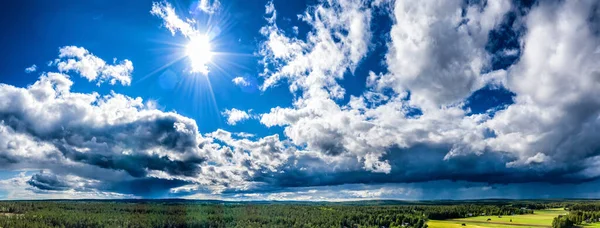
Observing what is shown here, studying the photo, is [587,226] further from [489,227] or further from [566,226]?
[489,227]

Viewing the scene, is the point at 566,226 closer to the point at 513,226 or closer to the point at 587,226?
the point at 587,226

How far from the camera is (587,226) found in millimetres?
190625

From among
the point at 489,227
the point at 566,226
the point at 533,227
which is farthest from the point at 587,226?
the point at 489,227

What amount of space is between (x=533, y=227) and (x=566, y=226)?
24173 mm

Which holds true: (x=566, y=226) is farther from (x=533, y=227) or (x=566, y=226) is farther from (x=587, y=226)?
(x=533, y=227)

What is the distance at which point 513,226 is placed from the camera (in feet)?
620

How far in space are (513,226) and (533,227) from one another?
30.2 feet

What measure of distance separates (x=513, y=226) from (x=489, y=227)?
39.5 ft

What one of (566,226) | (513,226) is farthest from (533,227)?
(566,226)

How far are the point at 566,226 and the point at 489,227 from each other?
4068 centimetres

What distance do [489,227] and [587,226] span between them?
51.8 meters

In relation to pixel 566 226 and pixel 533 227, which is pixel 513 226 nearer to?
pixel 533 227

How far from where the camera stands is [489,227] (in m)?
190
